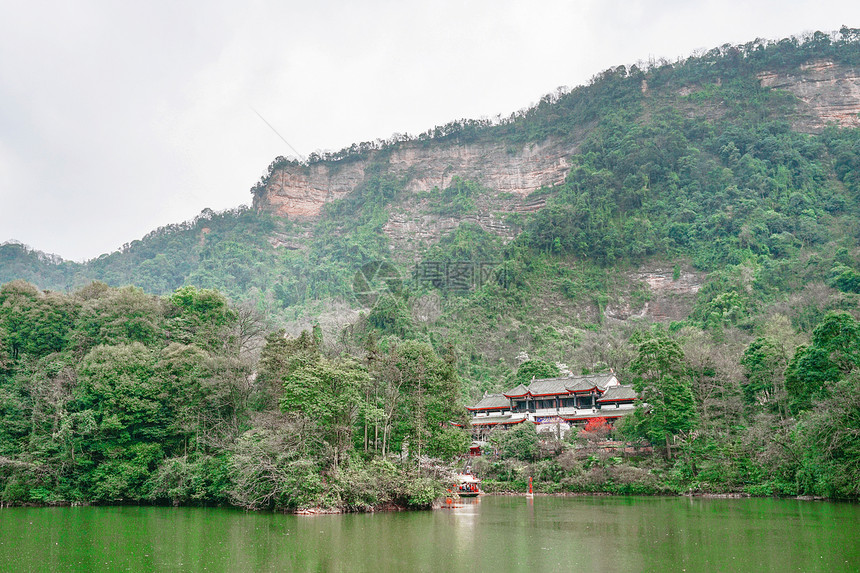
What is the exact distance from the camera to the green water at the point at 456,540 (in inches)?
481

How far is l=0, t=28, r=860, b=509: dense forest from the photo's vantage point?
2556 centimetres

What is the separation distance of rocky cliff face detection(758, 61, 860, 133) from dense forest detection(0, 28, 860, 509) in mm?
1705

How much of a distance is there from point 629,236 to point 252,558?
6890 cm

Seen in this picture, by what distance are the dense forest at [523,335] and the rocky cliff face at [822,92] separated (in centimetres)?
170

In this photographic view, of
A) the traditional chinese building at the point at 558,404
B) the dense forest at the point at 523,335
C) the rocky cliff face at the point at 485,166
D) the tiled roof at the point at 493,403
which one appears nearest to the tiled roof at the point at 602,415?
the traditional chinese building at the point at 558,404

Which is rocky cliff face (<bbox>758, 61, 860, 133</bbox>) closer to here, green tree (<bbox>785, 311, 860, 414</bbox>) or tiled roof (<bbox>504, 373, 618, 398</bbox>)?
tiled roof (<bbox>504, 373, 618, 398</bbox>)

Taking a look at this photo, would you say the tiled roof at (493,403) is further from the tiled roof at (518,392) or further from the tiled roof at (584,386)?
the tiled roof at (584,386)

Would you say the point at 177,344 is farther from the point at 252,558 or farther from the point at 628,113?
the point at 628,113

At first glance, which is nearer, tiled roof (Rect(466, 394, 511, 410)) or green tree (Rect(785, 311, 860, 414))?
green tree (Rect(785, 311, 860, 414))

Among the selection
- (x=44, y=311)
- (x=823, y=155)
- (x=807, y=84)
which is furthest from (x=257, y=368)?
(x=807, y=84)

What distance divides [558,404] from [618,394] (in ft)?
14.2

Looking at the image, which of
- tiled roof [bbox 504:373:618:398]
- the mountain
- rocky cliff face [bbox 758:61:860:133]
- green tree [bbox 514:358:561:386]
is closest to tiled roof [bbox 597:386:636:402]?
tiled roof [bbox 504:373:618:398]

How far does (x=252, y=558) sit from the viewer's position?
43.0ft

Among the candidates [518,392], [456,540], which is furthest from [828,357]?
[518,392]
